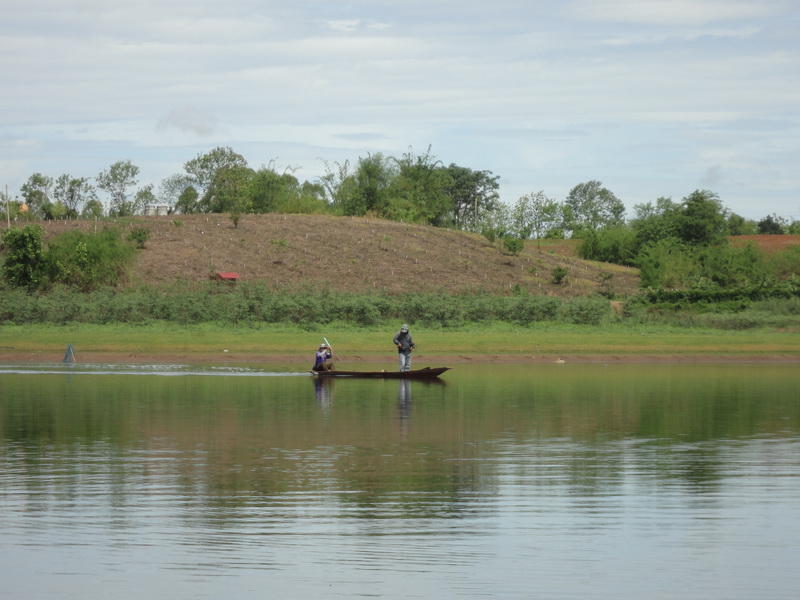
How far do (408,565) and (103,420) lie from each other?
14832 millimetres

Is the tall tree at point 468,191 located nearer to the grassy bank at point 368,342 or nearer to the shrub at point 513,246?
the shrub at point 513,246

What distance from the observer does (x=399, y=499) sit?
14898mm

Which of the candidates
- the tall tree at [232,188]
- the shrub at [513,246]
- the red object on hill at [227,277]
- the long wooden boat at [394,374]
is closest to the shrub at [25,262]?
the red object on hill at [227,277]

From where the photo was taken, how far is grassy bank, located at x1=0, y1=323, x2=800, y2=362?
48.2 m

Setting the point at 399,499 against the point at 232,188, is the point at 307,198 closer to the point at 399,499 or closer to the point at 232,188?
the point at 232,188

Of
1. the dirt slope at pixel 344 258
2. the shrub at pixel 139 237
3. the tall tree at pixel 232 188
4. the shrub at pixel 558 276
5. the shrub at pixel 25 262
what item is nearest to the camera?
the shrub at pixel 25 262

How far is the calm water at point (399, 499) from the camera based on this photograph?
1087 centimetres

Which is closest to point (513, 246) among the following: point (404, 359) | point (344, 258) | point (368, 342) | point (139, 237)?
point (344, 258)

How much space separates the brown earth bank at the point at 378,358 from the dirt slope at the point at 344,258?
25995 millimetres

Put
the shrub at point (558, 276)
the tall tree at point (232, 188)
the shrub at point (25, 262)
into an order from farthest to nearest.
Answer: the tall tree at point (232, 188)
the shrub at point (558, 276)
the shrub at point (25, 262)

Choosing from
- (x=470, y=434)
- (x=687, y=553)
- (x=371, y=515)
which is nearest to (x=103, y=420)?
(x=470, y=434)

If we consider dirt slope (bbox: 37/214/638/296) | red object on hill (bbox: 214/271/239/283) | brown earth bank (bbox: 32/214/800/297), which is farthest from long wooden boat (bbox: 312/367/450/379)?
red object on hill (bbox: 214/271/239/283)

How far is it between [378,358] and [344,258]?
39.6 meters

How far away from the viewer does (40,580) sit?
1072 centimetres
